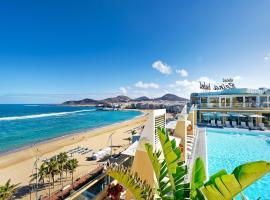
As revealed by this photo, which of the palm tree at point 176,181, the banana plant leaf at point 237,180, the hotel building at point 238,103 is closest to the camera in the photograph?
the banana plant leaf at point 237,180

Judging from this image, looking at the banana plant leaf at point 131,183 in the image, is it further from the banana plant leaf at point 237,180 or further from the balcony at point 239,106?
the balcony at point 239,106

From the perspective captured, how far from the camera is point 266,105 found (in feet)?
81.3

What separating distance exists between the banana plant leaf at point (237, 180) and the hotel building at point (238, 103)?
25984mm

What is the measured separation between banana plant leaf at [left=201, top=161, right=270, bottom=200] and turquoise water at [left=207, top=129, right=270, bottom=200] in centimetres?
786

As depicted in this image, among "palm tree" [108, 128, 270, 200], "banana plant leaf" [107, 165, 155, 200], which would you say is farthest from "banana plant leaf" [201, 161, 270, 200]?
"banana plant leaf" [107, 165, 155, 200]

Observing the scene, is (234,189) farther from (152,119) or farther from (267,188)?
(267,188)

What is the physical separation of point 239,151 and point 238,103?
14.1 m

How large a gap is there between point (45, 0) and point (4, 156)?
17.5 metres

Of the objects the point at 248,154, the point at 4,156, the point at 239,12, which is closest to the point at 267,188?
the point at 248,154

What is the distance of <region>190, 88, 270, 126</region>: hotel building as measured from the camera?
81.3 feet

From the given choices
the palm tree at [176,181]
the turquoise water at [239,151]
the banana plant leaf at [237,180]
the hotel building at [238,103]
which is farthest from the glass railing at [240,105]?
the banana plant leaf at [237,180]

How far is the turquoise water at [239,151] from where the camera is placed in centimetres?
874

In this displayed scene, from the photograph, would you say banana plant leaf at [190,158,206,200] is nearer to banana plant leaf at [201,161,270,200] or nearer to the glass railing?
banana plant leaf at [201,161,270,200]

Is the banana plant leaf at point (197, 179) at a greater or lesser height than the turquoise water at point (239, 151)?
greater
